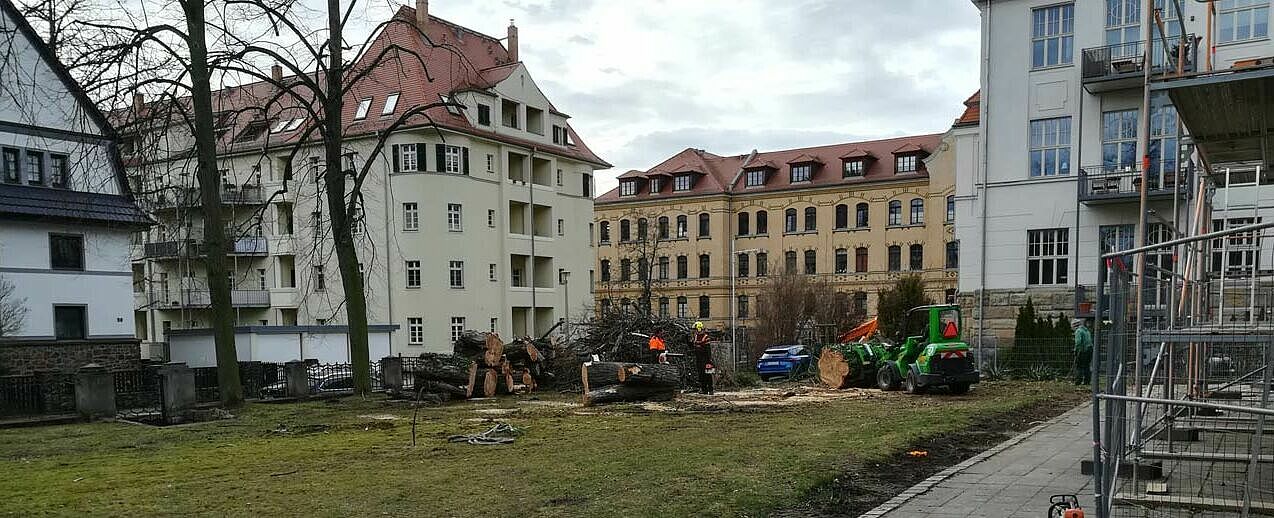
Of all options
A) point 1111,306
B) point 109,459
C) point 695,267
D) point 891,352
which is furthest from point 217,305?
point 695,267

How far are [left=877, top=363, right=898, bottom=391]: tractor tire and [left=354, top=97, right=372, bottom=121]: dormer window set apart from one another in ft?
107

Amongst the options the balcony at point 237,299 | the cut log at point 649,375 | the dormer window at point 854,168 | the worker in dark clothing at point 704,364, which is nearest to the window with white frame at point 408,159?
the balcony at point 237,299

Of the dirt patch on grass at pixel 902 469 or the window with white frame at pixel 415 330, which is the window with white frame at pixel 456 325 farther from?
the dirt patch on grass at pixel 902 469

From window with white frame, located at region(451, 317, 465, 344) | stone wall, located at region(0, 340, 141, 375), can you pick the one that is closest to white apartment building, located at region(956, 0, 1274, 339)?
window with white frame, located at region(451, 317, 465, 344)

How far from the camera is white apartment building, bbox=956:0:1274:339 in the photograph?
86.2 ft

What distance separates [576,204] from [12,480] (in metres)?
42.7

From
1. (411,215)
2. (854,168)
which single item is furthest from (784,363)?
(854,168)

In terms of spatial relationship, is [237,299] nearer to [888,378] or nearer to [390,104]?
[390,104]

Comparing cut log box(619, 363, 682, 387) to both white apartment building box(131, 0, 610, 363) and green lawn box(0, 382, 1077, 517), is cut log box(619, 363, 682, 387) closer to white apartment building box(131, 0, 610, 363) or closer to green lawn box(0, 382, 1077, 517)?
green lawn box(0, 382, 1077, 517)

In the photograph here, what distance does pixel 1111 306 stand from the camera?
6.30 meters

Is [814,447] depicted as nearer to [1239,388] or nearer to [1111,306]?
[1239,388]

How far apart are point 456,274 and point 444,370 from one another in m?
25.1

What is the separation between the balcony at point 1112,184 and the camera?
26203 millimetres

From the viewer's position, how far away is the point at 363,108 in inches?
1795
